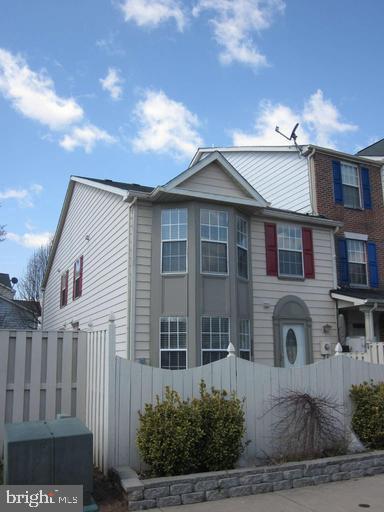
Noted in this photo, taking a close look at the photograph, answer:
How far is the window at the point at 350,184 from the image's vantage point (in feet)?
53.8

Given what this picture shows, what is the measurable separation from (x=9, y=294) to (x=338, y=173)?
3193 centimetres

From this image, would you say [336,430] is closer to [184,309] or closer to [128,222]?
[184,309]

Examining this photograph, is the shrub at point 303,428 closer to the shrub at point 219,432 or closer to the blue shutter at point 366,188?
the shrub at point 219,432

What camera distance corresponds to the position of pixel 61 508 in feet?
14.7

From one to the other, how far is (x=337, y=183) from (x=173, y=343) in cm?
845

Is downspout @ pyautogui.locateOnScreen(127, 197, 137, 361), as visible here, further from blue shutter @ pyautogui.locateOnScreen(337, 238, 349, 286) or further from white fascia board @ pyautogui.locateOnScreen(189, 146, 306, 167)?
white fascia board @ pyautogui.locateOnScreen(189, 146, 306, 167)

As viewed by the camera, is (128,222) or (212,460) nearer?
(212,460)

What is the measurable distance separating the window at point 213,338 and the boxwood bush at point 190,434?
4.97 meters

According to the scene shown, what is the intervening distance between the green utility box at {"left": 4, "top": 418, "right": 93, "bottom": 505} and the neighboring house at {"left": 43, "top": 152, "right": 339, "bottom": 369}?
20.1 feet

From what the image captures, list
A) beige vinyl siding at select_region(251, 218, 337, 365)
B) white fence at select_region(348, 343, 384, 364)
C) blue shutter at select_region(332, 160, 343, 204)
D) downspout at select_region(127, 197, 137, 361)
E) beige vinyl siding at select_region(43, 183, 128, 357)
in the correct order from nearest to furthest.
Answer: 1. white fence at select_region(348, 343, 384, 364)
2. downspout at select_region(127, 197, 137, 361)
3. beige vinyl siding at select_region(43, 183, 128, 357)
4. beige vinyl siding at select_region(251, 218, 337, 365)
5. blue shutter at select_region(332, 160, 343, 204)

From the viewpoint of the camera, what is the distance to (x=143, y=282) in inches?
455

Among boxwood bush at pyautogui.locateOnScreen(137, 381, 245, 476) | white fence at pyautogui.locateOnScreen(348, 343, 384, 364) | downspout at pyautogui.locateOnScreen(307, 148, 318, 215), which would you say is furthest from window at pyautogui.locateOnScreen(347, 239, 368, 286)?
boxwood bush at pyautogui.locateOnScreen(137, 381, 245, 476)

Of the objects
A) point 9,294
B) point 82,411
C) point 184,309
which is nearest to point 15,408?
point 82,411

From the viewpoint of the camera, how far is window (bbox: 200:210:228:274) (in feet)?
39.3
